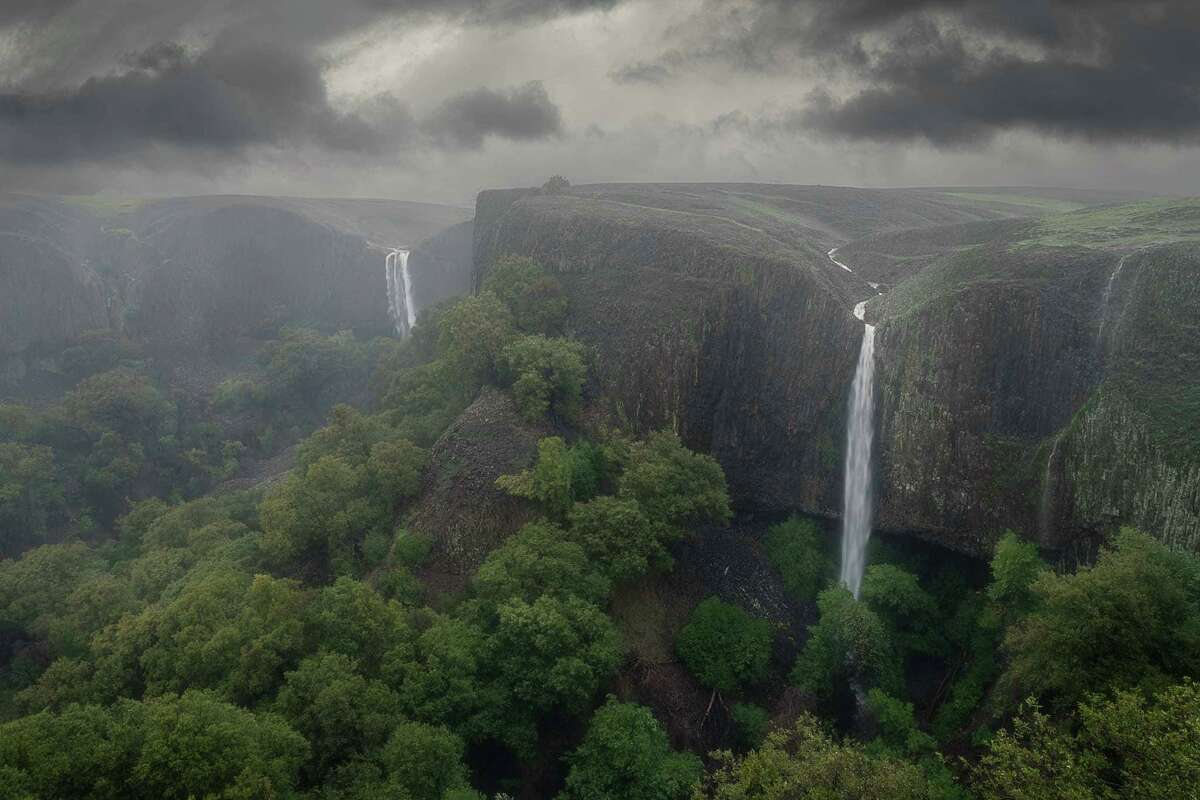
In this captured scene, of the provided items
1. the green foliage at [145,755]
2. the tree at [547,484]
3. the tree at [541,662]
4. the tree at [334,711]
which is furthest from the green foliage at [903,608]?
the green foliage at [145,755]

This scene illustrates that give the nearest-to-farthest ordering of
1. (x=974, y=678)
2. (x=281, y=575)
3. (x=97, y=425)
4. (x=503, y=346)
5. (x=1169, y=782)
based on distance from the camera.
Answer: (x=1169, y=782), (x=974, y=678), (x=281, y=575), (x=503, y=346), (x=97, y=425)

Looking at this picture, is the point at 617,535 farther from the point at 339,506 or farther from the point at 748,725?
the point at 339,506

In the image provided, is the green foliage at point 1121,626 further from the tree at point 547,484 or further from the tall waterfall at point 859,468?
the tree at point 547,484

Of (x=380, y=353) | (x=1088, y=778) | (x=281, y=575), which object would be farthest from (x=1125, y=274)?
(x=380, y=353)

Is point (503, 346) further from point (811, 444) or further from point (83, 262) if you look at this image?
point (83, 262)

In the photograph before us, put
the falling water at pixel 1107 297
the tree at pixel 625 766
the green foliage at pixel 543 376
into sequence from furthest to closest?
the green foliage at pixel 543 376
the falling water at pixel 1107 297
the tree at pixel 625 766

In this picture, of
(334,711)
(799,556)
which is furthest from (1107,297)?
(334,711)

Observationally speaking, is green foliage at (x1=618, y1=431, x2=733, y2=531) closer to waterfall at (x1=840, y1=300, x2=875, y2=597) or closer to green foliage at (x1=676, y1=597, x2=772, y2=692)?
green foliage at (x1=676, y1=597, x2=772, y2=692)
